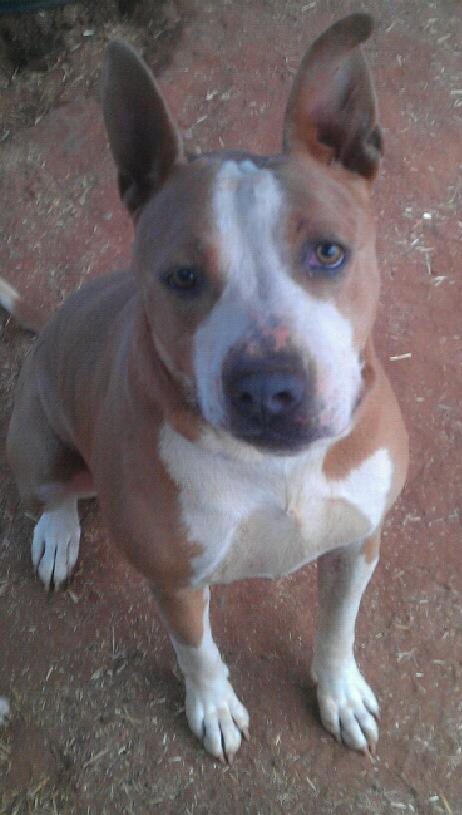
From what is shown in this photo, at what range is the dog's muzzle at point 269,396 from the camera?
175 cm

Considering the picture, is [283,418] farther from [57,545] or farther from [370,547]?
[57,545]

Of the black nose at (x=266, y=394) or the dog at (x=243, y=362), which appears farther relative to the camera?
the dog at (x=243, y=362)

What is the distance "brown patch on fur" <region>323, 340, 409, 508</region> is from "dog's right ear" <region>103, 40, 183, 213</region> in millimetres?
765

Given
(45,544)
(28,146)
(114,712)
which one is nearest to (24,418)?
(45,544)

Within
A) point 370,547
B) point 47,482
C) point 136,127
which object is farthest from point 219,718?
point 136,127

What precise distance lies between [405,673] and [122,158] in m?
2.36

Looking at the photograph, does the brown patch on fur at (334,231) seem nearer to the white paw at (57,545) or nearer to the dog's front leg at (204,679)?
the dog's front leg at (204,679)

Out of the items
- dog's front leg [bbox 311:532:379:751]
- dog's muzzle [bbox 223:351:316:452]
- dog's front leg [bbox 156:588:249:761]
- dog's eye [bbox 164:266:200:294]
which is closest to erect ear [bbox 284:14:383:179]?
dog's eye [bbox 164:266:200:294]

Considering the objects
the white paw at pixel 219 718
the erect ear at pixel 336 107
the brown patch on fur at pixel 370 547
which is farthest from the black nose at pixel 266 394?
the white paw at pixel 219 718

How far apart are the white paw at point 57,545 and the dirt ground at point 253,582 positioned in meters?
0.09

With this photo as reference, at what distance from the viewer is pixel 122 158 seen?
2.24 meters

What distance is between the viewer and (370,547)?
8.78 ft

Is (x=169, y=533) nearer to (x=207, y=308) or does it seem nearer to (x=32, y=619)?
(x=207, y=308)

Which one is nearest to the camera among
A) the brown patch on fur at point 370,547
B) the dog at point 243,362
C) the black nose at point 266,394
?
the black nose at point 266,394
